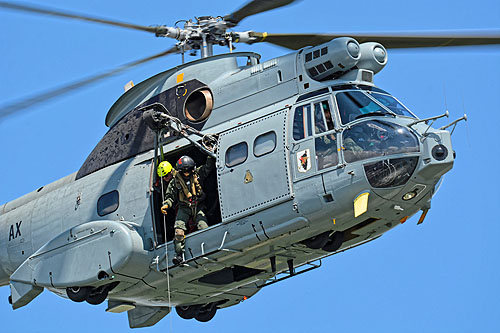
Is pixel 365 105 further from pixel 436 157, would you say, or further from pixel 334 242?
pixel 334 242

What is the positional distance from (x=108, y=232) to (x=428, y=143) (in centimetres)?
606

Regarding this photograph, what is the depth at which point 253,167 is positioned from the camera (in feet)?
54.2

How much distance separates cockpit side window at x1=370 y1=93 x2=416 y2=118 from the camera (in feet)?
54.3

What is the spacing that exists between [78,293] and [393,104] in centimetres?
687

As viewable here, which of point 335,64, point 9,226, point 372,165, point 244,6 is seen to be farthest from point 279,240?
point 9,226

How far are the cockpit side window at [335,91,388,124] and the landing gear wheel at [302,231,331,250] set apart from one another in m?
1.99

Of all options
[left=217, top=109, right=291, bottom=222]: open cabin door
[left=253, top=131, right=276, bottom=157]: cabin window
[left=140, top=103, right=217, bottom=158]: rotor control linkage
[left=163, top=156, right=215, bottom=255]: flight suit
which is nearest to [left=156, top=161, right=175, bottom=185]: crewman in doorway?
[left=163, top=156, right=215, bottom=255]: flight suit

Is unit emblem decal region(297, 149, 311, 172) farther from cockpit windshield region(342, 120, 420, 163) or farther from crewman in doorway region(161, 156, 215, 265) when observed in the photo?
crewman in doorway region(161, 156, 215, 265)

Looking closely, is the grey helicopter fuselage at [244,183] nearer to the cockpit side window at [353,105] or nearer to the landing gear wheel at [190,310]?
the cockpit side window at [353,105]

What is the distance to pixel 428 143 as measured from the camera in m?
15.6

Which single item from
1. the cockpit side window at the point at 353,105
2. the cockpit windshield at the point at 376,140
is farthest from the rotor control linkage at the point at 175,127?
the cockpit windshield at the point at 376,140

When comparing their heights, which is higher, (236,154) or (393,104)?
(393,104)

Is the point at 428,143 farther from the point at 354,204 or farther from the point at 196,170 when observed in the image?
the point at 196,170

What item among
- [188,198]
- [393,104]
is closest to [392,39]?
[393,104]
